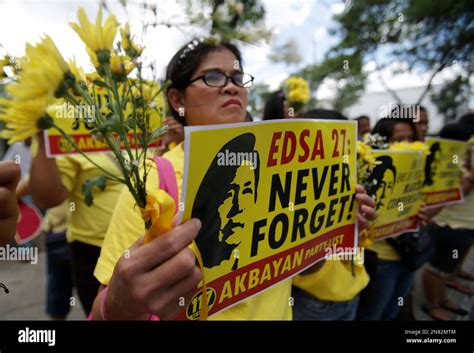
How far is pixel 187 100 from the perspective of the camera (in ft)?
3.46

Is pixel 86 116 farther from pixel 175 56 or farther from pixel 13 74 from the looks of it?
pixel 175 56

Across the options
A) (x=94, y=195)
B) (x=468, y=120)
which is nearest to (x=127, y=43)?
(x=94, y=195)

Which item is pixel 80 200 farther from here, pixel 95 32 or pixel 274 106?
pixel 95 32

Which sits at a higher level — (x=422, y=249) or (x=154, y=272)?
(x=154, y=272)

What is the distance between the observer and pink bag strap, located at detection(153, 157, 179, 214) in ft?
2.77

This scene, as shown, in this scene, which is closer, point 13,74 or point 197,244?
point 13,74

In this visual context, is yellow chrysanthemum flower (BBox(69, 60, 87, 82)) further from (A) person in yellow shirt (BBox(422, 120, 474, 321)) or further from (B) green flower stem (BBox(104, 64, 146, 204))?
(A) person in yellow shirt (BBox(422, 120, 474, 321))

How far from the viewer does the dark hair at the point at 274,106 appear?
6.63 ft

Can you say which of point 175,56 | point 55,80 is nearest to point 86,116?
point 55,80

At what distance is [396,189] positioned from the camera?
159 cm

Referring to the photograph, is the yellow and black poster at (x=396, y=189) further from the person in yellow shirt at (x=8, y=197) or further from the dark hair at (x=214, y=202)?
the person in yellow shirt at (x=8, y=197)

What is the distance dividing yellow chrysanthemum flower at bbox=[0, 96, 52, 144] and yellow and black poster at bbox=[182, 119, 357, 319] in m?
0.27

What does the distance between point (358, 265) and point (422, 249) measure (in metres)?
0.92

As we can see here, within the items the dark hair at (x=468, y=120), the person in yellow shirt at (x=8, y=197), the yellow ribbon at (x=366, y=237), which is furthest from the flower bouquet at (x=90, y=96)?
the dark hair at (x=468, y=120)
